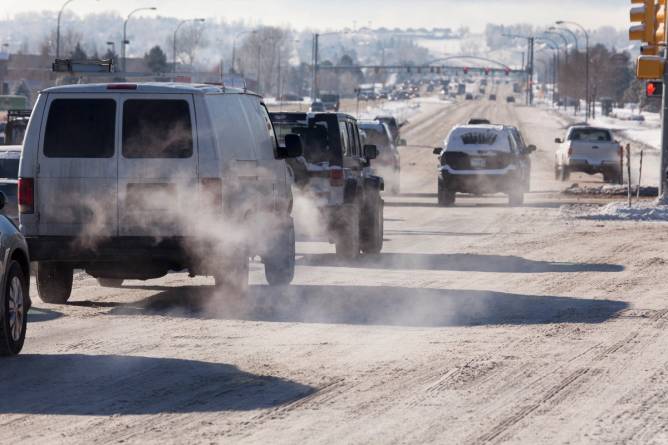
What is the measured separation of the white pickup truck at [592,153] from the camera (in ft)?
135

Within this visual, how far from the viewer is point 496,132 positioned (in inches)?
1236

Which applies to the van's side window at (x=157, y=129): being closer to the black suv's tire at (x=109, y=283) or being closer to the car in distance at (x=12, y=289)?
the car in distance at (x=12, y=289)

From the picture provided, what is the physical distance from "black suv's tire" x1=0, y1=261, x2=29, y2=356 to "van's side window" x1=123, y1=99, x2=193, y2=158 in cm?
253

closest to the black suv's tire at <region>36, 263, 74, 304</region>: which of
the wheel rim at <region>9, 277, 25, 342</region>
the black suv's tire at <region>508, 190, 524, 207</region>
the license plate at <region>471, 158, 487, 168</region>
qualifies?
the wheel rim at <region>9, 277, 25, 342</region>

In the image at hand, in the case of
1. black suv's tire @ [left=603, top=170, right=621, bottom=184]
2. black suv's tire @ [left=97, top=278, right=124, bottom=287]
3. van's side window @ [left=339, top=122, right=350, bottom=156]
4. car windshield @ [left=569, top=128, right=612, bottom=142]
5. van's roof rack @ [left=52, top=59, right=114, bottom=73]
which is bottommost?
black suv's tire @ [left=603, top=170, right=621, bottom=184]

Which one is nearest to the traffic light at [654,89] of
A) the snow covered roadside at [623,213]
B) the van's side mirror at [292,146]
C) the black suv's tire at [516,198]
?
the snow covered roadside at [623,213]

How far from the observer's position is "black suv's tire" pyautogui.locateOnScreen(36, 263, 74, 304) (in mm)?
14062

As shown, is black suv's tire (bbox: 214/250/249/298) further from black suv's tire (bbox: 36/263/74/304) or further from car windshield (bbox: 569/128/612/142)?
car windshield (bbox: 569/128/612/142)

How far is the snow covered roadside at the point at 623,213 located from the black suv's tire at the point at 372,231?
871cm

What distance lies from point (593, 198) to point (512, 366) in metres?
25.4

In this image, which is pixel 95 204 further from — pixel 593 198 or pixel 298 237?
pixel 593 198

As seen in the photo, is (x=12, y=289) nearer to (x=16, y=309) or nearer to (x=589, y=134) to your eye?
(x=16, y=309)

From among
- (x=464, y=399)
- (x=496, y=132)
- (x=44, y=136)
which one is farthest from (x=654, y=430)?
(x=496, y=132)

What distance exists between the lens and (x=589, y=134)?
42.7 m
